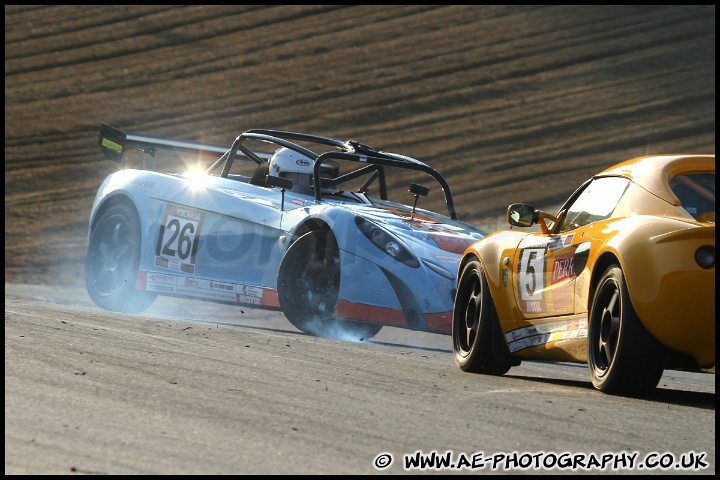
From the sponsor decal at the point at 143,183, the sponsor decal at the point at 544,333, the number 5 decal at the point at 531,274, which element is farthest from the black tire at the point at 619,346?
the sponsor decal at the point at 143,183

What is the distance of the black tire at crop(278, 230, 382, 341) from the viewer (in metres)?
10.4

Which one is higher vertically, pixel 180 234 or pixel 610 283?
pixel 180 234

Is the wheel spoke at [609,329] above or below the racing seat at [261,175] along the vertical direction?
below

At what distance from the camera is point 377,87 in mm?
27609

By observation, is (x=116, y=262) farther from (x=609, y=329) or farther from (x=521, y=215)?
(x=609, y=329)

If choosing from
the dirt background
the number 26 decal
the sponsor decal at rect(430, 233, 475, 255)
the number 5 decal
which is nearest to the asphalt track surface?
the number 5 decal

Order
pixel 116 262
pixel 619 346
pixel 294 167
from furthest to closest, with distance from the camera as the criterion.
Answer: pixel 116 262 → pixel 294 167 → pixel 619 346

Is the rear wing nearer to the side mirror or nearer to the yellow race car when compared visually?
the yellow race car

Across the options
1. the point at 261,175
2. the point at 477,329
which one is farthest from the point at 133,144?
the point at 477,329

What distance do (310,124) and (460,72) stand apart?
4904 mm

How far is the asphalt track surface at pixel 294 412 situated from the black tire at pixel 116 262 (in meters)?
3.23

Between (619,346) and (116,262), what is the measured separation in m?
6.67

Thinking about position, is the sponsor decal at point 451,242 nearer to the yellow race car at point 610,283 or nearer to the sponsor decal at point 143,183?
the yellow race car at point 610,283

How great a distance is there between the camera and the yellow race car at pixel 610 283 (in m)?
→ 6.29
